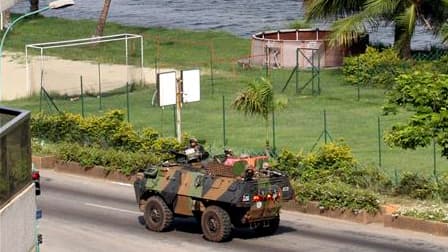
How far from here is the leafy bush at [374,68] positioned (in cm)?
5016

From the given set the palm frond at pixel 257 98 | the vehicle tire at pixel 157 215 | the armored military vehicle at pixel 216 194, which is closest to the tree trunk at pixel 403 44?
the palm frond at pixel 257 98

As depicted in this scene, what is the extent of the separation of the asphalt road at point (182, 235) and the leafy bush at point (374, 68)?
61.6 feet

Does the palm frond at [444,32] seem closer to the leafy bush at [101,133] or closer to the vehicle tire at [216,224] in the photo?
the leafy bush at [101,133]

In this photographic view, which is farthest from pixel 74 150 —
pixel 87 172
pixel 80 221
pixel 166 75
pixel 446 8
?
pixel 446 8

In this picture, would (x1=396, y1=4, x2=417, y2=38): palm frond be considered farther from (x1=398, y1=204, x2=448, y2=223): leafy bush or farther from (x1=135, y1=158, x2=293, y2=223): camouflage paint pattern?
(x1=135, y1=158, x2=293, y2=223): camouflage paint pattern

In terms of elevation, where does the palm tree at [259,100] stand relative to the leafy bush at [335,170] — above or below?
above

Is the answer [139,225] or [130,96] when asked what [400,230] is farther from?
[130,96]

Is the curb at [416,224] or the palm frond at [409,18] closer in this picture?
the curb at [416,224]

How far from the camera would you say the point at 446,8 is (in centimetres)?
5162

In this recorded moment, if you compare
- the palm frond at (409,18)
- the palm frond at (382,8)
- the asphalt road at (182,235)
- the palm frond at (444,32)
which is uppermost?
the palm frond at (382,8)

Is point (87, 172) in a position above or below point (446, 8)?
below

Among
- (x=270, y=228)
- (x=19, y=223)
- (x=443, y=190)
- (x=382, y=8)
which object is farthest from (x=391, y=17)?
(x=19, y=223)

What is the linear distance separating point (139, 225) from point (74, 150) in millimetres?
8444

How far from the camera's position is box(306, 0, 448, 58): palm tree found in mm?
52062
